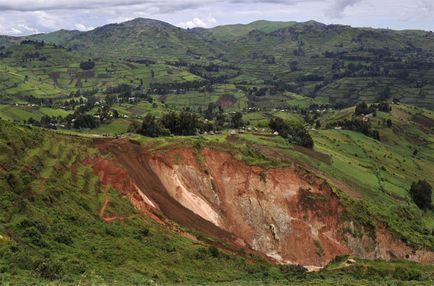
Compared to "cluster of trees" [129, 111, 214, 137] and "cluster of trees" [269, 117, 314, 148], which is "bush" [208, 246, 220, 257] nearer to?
"cluster of trees" [129, 111, 214, 137]

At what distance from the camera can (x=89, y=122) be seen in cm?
12275

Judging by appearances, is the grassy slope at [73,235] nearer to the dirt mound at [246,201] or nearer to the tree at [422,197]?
the dirt mound at [246,201]

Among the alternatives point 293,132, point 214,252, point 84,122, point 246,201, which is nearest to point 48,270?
point 214,252

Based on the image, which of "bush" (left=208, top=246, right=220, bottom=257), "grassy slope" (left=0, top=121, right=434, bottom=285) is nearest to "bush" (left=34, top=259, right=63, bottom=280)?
"grassy slope" (left=0, top=121, right=434, bottom=285)

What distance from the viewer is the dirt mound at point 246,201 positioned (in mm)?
56656

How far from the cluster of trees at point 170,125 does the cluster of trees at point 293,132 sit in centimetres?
2205

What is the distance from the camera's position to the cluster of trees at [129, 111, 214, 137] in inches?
2904

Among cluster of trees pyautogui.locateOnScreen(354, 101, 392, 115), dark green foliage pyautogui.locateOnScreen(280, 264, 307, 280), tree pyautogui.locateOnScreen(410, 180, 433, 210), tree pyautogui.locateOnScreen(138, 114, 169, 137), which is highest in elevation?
tree pyautogui.locateOnScreen(138, 114, 169, 137)

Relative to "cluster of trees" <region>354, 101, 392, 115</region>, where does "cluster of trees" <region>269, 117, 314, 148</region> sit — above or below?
above

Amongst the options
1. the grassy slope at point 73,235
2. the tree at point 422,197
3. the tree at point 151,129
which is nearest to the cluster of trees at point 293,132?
the tree at point 422,197

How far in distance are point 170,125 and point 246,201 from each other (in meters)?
24.8

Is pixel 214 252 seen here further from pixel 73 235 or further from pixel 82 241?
pixel 73 235

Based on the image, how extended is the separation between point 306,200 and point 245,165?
9477 mm

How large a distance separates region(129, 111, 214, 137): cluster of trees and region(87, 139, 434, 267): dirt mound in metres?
10.4
